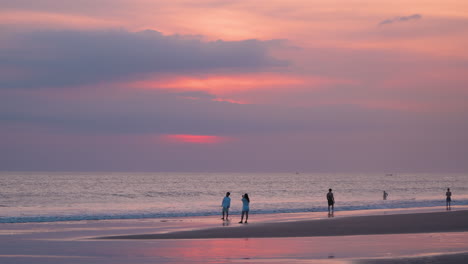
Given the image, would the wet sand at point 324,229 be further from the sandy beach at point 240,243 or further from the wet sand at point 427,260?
the wet sand at point 427,260

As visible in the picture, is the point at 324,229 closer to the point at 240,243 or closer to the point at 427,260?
the point at 240,243

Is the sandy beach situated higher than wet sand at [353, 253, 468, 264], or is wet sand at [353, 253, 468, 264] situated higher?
wet sand at [353, 253, 468, 264]

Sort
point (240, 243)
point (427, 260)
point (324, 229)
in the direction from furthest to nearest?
point (324, 229), point (240, 243), point (427, 260)

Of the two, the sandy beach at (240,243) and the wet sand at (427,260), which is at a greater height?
the wet sand at (427,260)

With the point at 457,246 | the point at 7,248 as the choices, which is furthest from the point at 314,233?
the point at 7,248

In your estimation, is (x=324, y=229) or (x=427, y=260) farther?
(x=324, y=229)

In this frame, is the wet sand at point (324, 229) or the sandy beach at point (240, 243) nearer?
the sandy beach at point (240, 243)

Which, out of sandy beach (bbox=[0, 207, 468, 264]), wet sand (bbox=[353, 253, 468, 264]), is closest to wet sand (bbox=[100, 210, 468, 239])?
sandy beach (bbox=[0, 207, 468, 264])

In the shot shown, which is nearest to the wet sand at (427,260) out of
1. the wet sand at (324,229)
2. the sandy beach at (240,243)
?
the sandy beach at (240,243)

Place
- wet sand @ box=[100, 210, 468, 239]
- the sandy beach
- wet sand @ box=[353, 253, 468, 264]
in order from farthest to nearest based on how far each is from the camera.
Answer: wet sand @ box=[100, 210, 468, 239]
the sandy beach
wet sand @ box=[353, 253, 468, 264]

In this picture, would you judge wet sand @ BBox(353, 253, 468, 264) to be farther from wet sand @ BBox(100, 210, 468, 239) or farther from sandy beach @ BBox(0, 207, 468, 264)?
wet sand @ BBox(100, 210, 468, 239)

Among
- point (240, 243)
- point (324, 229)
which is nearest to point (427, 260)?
point (240, 243)

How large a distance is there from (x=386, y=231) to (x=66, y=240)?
46.0 ft

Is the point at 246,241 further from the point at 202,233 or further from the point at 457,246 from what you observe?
the point at 457,246
